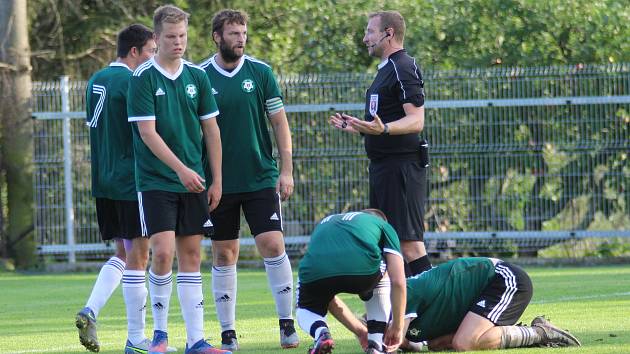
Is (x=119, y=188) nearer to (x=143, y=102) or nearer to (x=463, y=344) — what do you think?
(x=143, y=102)

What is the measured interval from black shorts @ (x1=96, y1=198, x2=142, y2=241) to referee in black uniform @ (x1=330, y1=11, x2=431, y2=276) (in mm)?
1694

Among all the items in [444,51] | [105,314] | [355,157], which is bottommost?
[105,314]

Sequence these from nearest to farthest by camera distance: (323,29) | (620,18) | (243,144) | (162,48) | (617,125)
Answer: (162,48)
(243,144)
(617,125)
(620,18)
(323,29)

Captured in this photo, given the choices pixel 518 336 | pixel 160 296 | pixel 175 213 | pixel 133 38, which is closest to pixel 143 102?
pixel 175 213

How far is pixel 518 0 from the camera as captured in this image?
19469 millimetres

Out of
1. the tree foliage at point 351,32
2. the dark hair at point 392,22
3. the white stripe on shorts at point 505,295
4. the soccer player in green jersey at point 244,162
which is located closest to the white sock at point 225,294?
the soccer player in green jersey at point 244,162

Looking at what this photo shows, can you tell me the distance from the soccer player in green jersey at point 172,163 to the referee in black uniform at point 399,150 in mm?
1554

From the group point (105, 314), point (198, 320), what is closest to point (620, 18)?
point (105, 314)

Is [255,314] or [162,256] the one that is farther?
[255,314]

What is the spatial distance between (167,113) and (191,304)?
1168mm

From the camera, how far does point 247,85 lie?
9.08m

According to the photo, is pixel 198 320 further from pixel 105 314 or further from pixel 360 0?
pixel 360 0

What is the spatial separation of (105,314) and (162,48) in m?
4.53

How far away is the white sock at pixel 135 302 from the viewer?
845 cm
